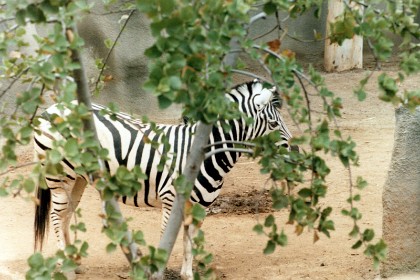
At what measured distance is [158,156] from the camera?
5168 millimetres

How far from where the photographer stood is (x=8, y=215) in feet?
22.5

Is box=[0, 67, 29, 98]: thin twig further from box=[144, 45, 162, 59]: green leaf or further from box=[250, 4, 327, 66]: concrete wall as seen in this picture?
box=[250, 4, 327, 66]: concrete wall

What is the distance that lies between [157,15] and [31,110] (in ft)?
1.87

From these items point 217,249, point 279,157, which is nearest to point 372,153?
point 217,249

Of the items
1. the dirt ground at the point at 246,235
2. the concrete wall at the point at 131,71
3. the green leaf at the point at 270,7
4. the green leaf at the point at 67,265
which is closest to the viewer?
the green leaf at the point at 270,7

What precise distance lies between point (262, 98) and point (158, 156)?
2.88ft

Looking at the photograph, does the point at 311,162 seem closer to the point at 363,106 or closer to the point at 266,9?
the point at 266,9

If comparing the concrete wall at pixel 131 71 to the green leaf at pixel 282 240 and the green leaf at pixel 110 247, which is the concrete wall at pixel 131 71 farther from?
the green leaf at pixel 110 247

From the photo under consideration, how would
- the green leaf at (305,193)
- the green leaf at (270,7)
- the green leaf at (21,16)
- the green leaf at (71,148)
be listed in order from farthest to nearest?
the green leaf at (305,193) → the green leaf at (270,7) → the green leaf at (71,148) → the green leaf at (21,16)

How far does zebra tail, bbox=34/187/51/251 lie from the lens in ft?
17.9

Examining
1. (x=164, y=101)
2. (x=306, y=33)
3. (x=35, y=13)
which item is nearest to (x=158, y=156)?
(x=35, y=13)

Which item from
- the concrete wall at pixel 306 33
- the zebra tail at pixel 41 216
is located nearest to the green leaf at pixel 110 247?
the zebra tail at pixel 41 216

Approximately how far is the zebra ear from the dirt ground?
1139mm

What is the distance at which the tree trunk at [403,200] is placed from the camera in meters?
4.48
